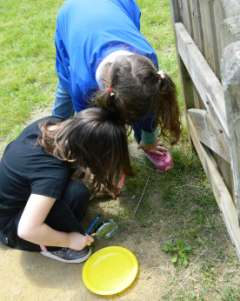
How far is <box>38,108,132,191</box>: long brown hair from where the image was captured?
6.31 ft

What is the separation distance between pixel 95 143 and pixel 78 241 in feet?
1.91

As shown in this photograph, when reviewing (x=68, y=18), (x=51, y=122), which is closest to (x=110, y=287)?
(x=51, y=122)

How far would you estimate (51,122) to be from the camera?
2252 mm

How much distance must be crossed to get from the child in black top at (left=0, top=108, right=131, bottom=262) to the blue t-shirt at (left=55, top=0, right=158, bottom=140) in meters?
0.23

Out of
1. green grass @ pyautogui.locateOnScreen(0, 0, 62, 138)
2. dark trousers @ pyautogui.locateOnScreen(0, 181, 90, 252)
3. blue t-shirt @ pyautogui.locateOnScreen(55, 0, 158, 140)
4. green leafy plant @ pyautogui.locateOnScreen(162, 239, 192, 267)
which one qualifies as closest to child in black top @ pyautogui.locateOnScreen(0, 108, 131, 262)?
dark trousers @ pyautogui.locateOnScreen(0, 181, 90, 252)

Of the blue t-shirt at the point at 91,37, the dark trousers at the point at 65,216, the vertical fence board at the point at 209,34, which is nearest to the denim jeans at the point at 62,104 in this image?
the blue t-shirt at the point at 91,37

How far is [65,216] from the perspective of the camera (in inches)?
88.4

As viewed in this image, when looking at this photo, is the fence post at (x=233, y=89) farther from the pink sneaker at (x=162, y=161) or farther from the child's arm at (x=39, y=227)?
the pink sneaker at (x=162, y=161)

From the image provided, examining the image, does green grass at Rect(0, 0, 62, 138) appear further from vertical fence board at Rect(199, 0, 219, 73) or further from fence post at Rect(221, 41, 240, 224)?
fence post at Rect(221, 41, 240, 224)

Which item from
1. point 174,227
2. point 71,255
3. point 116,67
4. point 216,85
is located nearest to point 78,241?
point 71,255

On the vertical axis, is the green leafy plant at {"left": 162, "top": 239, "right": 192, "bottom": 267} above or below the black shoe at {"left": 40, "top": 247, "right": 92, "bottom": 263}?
below

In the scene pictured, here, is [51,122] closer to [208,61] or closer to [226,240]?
[208,61]

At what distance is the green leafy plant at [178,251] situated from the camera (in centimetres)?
216

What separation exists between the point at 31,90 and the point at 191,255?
7.50ft
